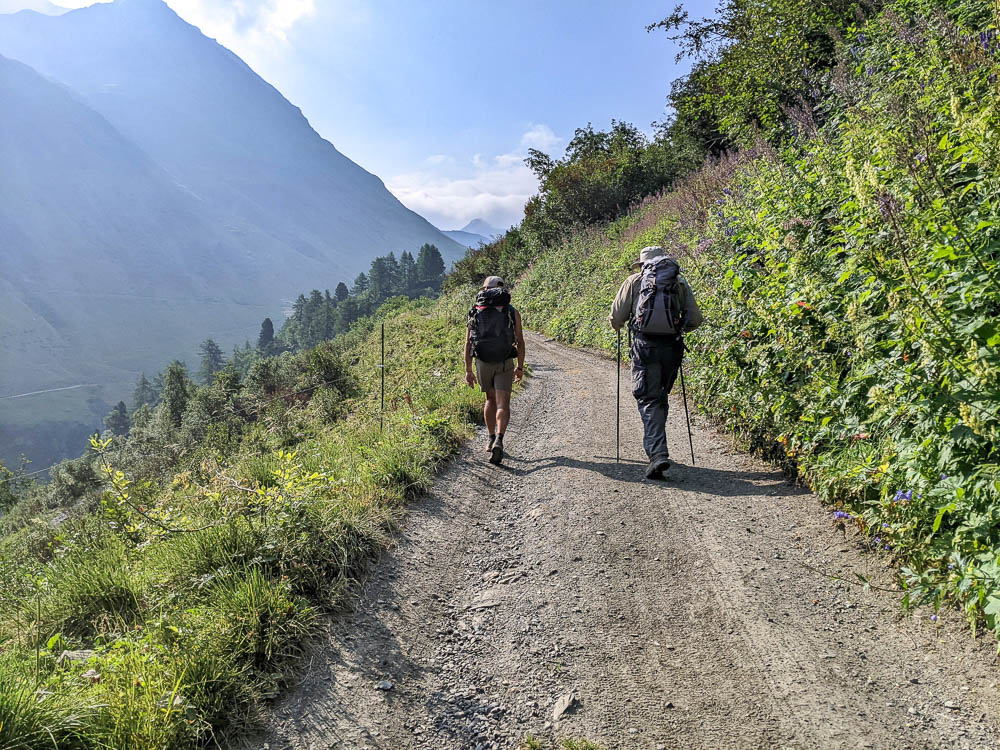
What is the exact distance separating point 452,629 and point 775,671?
2.04 m

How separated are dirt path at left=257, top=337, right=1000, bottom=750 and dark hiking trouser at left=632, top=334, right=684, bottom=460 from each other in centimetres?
79

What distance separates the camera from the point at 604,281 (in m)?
21.0

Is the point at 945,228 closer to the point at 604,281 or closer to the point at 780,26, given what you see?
the point at 780,26

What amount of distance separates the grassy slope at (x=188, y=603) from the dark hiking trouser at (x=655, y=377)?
2.58 metres

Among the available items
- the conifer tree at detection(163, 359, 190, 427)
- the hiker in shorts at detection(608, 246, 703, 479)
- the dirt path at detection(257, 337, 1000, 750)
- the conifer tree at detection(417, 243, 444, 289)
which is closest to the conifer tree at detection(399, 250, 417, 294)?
the conifer tree at detection(417, 243, 444, 289)

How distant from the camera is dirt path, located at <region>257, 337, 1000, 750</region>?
9.04 feet

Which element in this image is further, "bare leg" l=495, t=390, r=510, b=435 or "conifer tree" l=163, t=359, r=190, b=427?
"conifer tree" l=163, t=359, r=190, b=427

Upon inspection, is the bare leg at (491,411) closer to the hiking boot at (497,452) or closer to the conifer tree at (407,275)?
the hiking boot at (497,452)

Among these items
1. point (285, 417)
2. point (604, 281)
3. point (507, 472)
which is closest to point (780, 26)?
point (604, 281)

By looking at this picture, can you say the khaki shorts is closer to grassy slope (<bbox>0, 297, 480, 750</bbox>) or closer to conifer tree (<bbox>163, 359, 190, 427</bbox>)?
grassy slope (<bbox>0, 297, 480, 750</bbox>)

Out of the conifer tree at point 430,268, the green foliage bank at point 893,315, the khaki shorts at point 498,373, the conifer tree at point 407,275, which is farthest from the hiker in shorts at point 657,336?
the conifer tree at point 430,268

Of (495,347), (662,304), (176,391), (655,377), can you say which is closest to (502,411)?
(495,347)

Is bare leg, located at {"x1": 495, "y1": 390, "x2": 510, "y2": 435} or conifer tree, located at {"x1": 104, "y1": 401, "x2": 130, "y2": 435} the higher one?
bare leg, located at {"x1": 495, "y1": 390, "x2": 510, "y2": 435}

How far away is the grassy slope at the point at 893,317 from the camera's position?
285 centimetres
